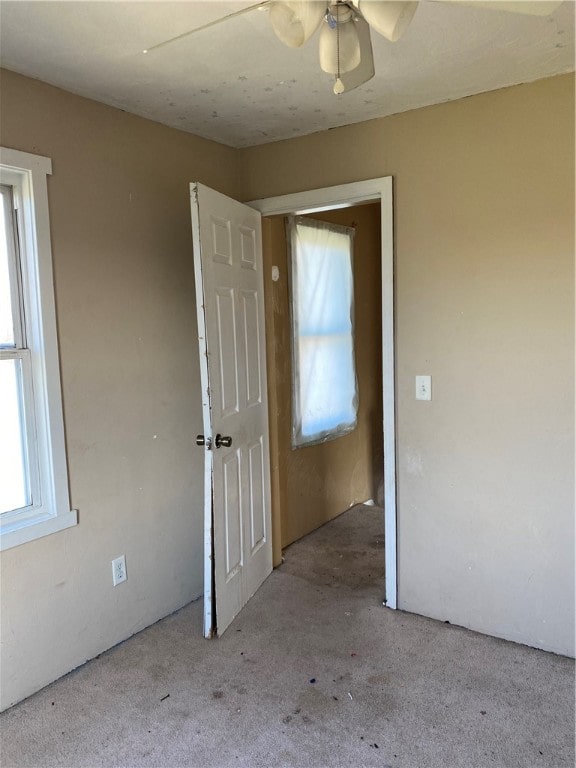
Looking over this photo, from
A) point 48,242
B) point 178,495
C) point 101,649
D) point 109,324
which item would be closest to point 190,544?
point 178,495

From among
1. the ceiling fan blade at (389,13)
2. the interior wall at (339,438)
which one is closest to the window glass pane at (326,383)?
the interior wall at (339,438)

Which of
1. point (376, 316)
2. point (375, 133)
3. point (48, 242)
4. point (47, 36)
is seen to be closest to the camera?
point (47, 36)

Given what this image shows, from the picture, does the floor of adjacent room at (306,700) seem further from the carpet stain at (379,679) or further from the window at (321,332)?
the window at (321,332)

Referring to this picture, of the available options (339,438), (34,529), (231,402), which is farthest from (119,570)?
(339,438)

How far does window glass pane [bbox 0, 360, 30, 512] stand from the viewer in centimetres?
208

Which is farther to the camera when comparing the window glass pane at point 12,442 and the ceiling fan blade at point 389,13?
the window glass pane at point 12,442

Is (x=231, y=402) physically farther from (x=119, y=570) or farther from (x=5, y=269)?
(x=5, y=269)

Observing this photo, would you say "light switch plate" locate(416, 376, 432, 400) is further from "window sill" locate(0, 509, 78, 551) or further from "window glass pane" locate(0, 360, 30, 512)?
"window glass pane" locate(0, 360, 30, 512)

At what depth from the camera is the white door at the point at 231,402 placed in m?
2.38

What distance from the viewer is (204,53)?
1.88 metres

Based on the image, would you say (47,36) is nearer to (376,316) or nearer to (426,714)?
(426,714)

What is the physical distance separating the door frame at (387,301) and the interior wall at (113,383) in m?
0.61

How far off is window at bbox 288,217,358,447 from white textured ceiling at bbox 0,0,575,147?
1.07 metres

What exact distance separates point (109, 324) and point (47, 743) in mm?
1552
